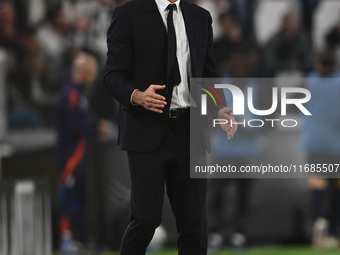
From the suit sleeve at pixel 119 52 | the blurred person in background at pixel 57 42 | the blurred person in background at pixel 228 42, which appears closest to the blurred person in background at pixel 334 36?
the blurred person in background at pixel 228 42

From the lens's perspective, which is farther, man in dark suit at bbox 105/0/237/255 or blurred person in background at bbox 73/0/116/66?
blurred person in background at bbox 73/0/116/66

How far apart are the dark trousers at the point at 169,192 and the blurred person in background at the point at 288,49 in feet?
8.25

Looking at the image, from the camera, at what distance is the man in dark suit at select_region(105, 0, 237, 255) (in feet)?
7.04

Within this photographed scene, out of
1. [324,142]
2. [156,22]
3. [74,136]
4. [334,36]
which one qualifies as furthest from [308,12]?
[156,22]

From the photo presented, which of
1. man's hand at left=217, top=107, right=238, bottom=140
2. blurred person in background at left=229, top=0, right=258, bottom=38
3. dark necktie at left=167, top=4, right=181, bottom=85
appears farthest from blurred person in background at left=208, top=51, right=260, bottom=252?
dark necktie at left=167, top=4, right=181, bottom=85

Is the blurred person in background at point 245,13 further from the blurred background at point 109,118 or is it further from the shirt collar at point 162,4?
the shirt collar at point 162,4

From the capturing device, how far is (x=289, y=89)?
13.4ft

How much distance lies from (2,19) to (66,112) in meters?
1.03

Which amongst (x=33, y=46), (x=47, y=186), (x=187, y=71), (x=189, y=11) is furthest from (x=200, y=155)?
(x=33, y=46)

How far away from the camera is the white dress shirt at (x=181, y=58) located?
220cm

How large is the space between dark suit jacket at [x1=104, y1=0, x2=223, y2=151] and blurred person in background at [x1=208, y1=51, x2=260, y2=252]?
2282 mm

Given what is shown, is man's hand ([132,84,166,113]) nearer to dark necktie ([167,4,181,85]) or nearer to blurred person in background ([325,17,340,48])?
dark necktie ([167,4,181,85])

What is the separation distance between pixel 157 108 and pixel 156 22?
0.39 metres

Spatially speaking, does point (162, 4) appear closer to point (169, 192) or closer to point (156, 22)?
point (156, 22)
